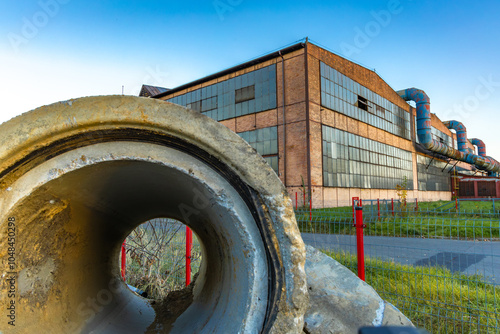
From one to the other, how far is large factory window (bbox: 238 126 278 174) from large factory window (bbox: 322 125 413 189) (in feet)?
8.58

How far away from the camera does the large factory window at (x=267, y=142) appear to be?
1810cm

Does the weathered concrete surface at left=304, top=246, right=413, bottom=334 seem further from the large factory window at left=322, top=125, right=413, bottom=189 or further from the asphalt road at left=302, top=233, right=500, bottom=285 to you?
the large factory window at left=322, top=125, right=413, bottom=189

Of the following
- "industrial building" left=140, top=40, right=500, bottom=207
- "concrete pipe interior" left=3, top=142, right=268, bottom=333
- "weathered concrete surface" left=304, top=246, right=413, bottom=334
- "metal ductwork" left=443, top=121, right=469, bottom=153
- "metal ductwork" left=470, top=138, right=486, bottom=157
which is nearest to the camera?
"concrete pipe interior" left=3, top=142, right=268, bottom=333

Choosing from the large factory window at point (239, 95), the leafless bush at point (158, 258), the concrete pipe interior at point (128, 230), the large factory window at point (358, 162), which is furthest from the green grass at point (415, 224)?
the large factory window at point (239, 95)

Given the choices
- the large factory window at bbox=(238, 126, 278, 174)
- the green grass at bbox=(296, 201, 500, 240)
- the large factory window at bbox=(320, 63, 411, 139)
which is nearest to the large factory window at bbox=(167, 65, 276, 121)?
the large factory window at bbox=(238, 126, 278, 174)

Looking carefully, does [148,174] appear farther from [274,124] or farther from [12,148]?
[274,124]

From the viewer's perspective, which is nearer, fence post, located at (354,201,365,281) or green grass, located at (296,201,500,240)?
fence post, located at (354,201,365,281)

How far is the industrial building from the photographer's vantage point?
1712 cm

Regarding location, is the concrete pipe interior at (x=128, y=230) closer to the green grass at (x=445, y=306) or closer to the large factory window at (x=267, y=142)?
the green grass at (x=445, y=306)

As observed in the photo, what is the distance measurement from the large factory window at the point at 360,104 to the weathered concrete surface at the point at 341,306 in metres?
15.9

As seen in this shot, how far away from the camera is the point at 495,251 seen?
8406 millimetres

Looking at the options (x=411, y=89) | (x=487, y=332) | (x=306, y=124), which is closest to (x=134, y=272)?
(x=487, y=332)

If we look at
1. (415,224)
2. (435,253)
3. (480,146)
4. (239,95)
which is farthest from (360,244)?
(480,146)

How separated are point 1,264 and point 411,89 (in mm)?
28083
